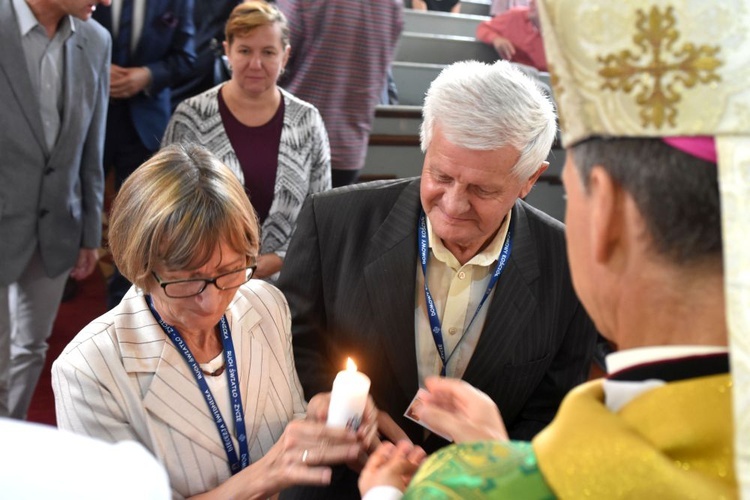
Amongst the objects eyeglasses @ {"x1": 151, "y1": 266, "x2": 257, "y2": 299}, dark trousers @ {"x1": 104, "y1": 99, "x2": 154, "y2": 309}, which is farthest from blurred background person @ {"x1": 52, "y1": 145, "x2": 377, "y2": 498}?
dark trousers @ {"x1": 104, "y1": 99, "x2": 154, "y2": 309}

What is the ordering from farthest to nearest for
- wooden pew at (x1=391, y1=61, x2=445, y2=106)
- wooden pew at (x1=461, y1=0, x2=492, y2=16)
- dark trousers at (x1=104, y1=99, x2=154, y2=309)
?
wooden pew at (x1=461, y1=0, x2=492, y2=16), wooden pew at (x1=391, y1=61, x2=445, y2=106), dark trousers at (x1=104, y1=99, x2=154, y2=309)

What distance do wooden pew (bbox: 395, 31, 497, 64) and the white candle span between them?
192 inches

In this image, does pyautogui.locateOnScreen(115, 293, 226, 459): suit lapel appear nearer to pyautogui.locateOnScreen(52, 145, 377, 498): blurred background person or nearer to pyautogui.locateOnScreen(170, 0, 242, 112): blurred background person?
pyautogui.locateOnScreen(52, 145, 377, 498): blurred background person

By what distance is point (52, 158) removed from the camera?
3.22m

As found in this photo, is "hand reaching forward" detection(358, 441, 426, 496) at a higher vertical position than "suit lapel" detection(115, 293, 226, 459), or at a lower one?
higher

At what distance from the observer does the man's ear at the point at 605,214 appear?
921 mm

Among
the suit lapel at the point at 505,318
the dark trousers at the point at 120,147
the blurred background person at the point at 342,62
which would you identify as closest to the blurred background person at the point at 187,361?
the suit lapel at the point at 505,318

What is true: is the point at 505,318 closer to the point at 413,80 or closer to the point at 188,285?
the point at 188,285

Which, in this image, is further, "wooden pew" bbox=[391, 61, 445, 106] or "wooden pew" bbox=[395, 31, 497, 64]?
"wooden pew" bbox=[395, 31, 497, 64]

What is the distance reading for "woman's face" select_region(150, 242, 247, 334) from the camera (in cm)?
186

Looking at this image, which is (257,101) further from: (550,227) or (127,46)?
(550,227)

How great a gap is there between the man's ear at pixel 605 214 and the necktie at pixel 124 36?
326 cm

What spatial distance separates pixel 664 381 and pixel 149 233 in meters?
1.23

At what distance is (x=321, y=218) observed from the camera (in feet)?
7.03
